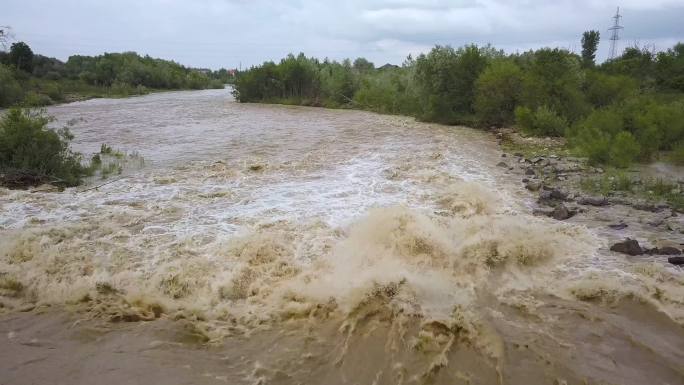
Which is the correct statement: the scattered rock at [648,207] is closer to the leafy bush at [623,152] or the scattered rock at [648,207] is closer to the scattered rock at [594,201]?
the scattered rock at [594,201]

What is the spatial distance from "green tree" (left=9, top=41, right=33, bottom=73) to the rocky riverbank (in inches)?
2313

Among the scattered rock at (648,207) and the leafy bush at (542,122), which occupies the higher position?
the leafy bush at (542,122)

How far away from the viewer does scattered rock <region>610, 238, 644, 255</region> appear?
19.9 ft

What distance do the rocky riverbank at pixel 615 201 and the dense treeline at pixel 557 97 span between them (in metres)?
1.28

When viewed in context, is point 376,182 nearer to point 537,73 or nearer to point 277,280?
point 277,280

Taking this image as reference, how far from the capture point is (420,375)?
12.7 feet

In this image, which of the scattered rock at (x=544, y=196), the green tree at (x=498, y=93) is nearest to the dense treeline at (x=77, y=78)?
the green tree at (x=498, y=93)

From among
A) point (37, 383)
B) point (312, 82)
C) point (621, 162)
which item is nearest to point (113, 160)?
point (37, 383)

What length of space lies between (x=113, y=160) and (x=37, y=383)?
10.5 meters

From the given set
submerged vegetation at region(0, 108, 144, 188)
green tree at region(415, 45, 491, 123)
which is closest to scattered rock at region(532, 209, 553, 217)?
submerged vegetation at region(0, 108, 144, 188)

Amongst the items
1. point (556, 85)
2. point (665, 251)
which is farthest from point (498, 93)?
point (665, 251)

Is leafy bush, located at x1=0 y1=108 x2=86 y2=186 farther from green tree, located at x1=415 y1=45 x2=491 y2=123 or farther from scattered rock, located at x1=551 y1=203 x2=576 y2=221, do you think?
green tree, located at x1=415 y1=45 x2=491 y2=123

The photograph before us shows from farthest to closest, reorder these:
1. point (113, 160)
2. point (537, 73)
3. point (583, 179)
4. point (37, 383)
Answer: point (537, 73) → point (113, 160) → point (583, 179) → point (37, 383)

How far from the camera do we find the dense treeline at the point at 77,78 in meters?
37.7
